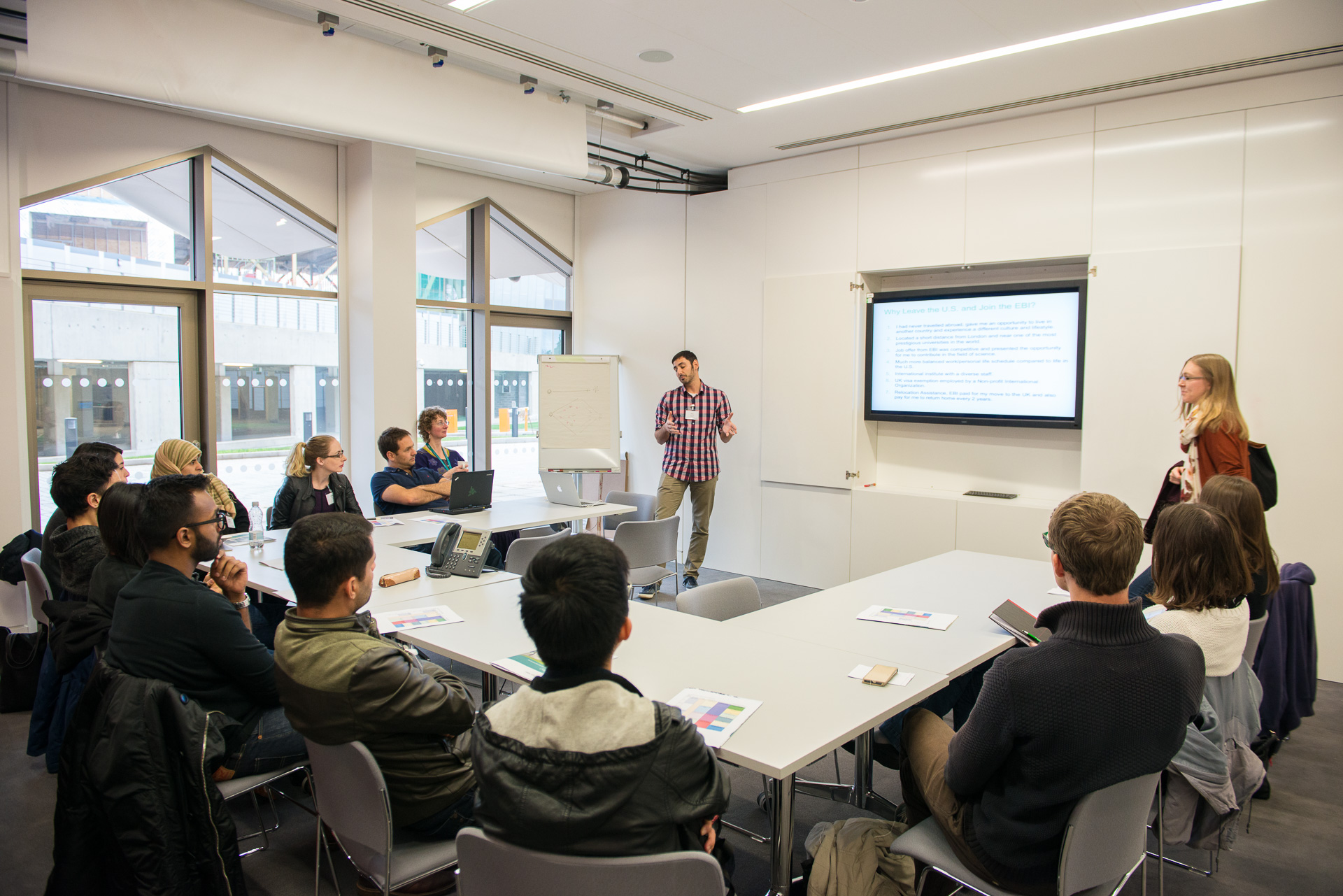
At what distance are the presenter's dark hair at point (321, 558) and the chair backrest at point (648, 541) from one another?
9.11 feet

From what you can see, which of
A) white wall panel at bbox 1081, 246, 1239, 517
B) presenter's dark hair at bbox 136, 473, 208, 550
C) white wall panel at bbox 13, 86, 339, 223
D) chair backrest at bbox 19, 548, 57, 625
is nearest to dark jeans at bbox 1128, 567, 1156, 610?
white wall panel at bbox 1081, 246, 1239, 517

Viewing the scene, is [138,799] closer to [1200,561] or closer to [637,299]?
[1200,561]

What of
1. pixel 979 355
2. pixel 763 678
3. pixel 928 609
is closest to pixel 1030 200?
pixel 979 355

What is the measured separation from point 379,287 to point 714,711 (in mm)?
4969

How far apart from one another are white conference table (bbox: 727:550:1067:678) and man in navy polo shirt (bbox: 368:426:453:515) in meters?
2.80

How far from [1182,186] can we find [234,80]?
17.3 feet

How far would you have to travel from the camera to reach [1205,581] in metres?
2.38

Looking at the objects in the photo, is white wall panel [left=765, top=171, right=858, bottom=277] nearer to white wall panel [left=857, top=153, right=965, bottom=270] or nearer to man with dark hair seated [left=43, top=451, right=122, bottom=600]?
white wall panel [left=857, top=153, right=965, bottom=270]

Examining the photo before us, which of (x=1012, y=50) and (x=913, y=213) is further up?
(x=1012, y=50)

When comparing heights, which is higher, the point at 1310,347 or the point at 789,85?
the point at 789,85

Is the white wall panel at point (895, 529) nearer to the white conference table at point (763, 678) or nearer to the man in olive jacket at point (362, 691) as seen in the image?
the white conference table at point (763, 678)

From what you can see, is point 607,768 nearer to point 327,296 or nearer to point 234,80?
Result: point 234,80

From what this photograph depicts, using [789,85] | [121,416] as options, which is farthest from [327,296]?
[789,85]

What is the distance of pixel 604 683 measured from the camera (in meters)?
1.43
